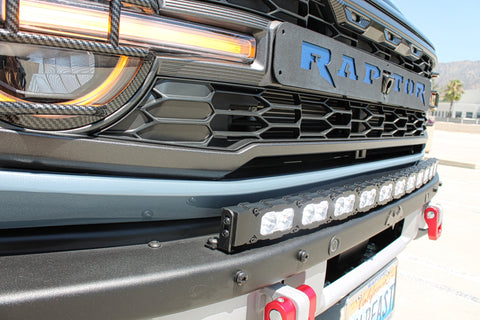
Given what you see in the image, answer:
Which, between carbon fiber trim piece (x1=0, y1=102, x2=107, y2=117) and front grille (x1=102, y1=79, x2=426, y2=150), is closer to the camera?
carbon fiber trim piece (x1=0, y1=102, x2=107, y2=117)

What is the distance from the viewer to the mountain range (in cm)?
17325

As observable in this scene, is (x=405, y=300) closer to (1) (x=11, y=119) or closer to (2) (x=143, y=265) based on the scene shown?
(2) (x=143, y=265)

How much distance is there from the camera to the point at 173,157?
1.12 metres

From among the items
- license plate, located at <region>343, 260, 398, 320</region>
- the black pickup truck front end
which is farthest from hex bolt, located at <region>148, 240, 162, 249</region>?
license plate, located at <region>343, 260, 398, 320</region>

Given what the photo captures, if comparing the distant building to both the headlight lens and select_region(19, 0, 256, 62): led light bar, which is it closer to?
select_region(19, 0, 256, 62): led light bar

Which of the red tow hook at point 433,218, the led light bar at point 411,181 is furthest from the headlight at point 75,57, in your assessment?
the red tow hook at point 433,218

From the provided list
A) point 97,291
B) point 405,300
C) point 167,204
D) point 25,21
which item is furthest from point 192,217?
point 405,300

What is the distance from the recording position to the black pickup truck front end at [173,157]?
905 millimetres

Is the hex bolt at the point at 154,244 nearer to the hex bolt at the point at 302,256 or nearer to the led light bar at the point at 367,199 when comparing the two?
the hex bolt at the point at 302,256

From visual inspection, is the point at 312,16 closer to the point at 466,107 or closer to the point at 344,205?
the point at 344,205

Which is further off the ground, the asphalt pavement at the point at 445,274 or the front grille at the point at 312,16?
the front grille at the point at 312,16

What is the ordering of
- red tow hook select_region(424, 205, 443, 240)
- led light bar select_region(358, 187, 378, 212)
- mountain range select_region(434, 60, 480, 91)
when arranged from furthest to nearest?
mountain range select_region(434, 60, 480, 91), red tow hook select_region(424, 205, 443, 240), led light bar select_region(358, 187, 378, 212)

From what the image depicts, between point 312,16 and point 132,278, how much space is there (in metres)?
1.17

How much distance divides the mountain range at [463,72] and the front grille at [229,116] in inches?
7691
